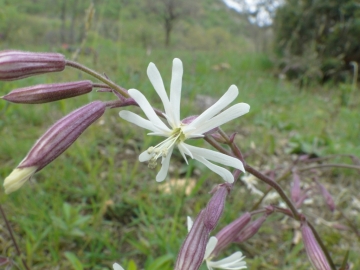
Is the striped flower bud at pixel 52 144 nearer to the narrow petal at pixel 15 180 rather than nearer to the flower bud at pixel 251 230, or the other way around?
the narrow petal at pixel 15 180

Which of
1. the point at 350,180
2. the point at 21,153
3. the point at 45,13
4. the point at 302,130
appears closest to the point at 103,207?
the point at 21,153

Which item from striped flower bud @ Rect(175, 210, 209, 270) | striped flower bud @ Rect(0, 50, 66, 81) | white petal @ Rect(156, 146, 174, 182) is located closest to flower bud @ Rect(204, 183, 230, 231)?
striped flower bud @ Rect(175, 210, 209, 270)

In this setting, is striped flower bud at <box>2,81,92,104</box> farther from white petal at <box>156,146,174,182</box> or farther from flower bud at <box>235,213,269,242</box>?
flower bud at <box>235,213,269,242</box>

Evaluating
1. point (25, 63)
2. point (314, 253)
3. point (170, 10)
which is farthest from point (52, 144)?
point (170, 10)

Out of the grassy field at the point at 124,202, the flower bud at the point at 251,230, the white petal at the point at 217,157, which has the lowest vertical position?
the grassy field at the point at 124,202

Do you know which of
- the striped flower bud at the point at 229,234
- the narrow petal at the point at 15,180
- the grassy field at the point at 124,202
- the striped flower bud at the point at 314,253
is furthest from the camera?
the grassy field at the point at 124,202

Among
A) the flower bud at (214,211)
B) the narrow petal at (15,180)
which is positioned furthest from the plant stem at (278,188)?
the narrow petal at (15,180)
